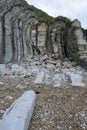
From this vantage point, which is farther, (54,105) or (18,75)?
(18,75)

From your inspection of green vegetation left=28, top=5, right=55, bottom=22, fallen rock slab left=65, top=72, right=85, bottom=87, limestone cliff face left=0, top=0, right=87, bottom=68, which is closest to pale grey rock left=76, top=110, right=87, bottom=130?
fallen rock slab left=65, top=72, right=85, bottom=87

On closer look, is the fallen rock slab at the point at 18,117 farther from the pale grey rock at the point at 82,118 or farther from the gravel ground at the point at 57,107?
the pale grey rock at the point at 82,118

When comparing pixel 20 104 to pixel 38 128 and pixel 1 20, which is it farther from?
pixel 1 20

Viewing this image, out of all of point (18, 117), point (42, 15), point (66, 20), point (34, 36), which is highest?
point (42, 15)

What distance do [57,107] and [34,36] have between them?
9427 mm

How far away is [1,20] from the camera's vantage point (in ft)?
47.7

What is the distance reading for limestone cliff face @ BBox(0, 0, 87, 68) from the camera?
1421 centimetres

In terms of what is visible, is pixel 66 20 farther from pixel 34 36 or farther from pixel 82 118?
pixel 82 118

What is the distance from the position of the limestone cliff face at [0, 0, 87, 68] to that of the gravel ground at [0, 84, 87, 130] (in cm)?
598

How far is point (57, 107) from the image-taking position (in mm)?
6137

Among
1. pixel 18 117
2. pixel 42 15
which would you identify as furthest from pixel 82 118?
pixel 42 15

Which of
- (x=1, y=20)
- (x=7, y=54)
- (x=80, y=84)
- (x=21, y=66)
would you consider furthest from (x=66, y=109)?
(x=1, y=20)

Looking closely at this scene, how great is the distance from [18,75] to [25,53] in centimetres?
410

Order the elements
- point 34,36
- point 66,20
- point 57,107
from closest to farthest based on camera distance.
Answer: point 57,107 → point 34,36 → point 66,20
